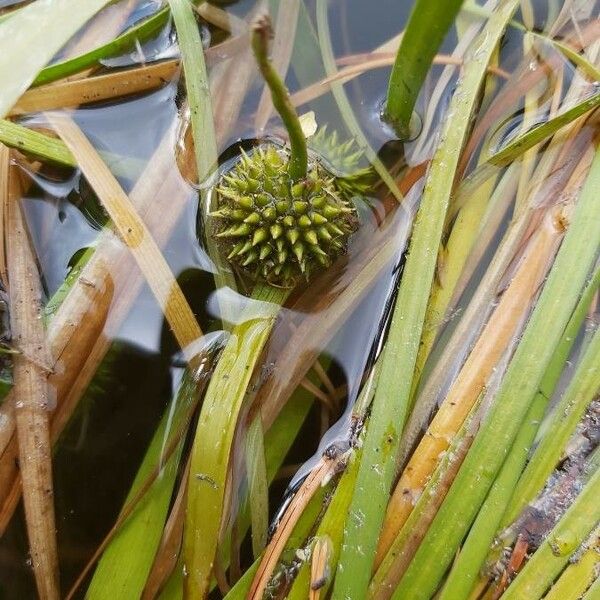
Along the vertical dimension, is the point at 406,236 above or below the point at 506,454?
above

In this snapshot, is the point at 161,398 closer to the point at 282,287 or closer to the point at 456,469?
the point at 282,287

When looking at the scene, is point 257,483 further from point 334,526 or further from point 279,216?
point 279,216

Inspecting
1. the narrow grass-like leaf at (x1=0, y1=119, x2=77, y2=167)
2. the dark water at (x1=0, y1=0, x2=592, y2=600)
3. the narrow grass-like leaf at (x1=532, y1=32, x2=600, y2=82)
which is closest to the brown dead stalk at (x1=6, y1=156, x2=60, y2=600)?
the dark water at (x1=0, y1=0, x2=592, y2=600)

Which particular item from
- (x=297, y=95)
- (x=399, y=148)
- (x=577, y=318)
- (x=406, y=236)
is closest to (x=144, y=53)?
(x=297, y=95)

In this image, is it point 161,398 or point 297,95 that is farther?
point 297,95

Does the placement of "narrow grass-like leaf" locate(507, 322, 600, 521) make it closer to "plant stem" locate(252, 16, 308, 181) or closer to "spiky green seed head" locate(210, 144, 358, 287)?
"spiky green seed head" locate(210, 144, 358, 287)

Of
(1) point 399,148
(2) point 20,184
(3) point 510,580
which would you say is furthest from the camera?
(1) point 399,148

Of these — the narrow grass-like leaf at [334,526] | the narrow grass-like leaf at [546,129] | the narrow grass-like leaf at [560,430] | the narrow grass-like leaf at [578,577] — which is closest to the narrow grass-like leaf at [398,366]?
the narrow grass-like leaf at [334,526]
